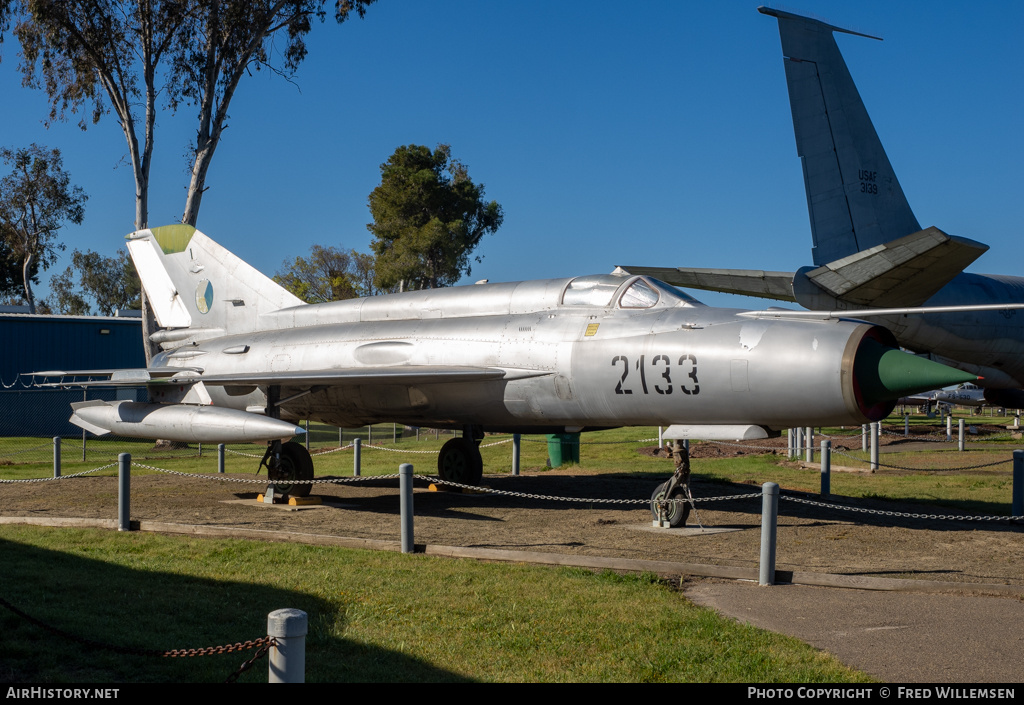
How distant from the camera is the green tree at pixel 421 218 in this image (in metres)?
52.7

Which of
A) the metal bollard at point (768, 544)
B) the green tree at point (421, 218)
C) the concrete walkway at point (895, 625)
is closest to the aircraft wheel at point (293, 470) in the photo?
the concrete walkway at point (895, 625)

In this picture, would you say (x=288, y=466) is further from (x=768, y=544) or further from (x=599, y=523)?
(x=768, y=544)

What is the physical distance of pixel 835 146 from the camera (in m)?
15.1

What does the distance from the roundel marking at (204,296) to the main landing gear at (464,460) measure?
17.1ft

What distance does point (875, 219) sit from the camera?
15109mm

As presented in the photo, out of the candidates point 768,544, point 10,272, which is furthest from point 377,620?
point 10,272

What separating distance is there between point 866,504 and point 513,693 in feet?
33.0

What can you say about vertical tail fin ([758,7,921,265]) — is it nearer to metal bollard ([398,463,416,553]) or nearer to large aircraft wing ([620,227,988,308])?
large aircraft wing ([620,227,988,308])

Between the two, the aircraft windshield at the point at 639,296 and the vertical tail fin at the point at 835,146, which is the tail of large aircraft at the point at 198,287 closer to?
the aircraft windshield at the point at 639,296

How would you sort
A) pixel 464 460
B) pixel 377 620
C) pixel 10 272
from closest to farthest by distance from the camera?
pixel 377 620 → pixel 464 460 → pixel 10 272

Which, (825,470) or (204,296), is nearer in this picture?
(825,470)

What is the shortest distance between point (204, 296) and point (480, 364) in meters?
6.87

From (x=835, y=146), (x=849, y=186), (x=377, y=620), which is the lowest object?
(x=377, y=620)

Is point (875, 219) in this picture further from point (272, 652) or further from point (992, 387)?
point (272, 652)
